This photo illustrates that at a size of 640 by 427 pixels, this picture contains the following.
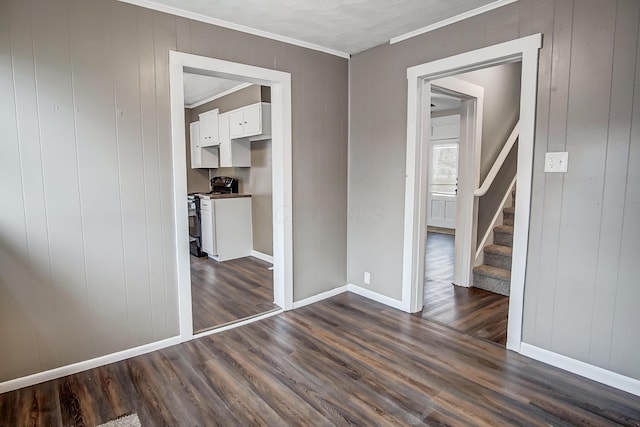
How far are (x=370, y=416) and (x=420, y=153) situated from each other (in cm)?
211

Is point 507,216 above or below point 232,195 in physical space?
below

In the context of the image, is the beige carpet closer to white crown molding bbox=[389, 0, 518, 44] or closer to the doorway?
the doorway

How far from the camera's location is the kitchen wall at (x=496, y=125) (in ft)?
13.4

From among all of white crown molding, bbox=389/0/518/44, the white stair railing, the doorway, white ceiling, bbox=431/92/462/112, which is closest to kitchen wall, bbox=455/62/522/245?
the white stair railing

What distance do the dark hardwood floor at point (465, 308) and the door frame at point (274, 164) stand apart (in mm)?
1377

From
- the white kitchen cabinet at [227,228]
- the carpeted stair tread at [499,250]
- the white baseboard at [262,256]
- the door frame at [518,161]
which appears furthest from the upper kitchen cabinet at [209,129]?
the carpeted stair tread at [499,250]

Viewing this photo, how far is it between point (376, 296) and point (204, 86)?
146 inches

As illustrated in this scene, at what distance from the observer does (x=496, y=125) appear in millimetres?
4238

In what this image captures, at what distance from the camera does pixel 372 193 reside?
3594mm

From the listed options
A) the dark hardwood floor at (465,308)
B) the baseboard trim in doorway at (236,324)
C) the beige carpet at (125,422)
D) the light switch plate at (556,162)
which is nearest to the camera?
the beige carpet at (125,422)

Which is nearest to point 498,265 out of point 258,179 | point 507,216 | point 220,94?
point 507,216

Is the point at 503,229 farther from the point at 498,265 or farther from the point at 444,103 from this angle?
the point at 444,103

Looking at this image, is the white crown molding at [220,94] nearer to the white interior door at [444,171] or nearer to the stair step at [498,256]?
the stair step at [498,256]

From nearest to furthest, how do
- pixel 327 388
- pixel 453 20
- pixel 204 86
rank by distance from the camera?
pixel 327 388 → pixel 453 20 → pixel 204 86
